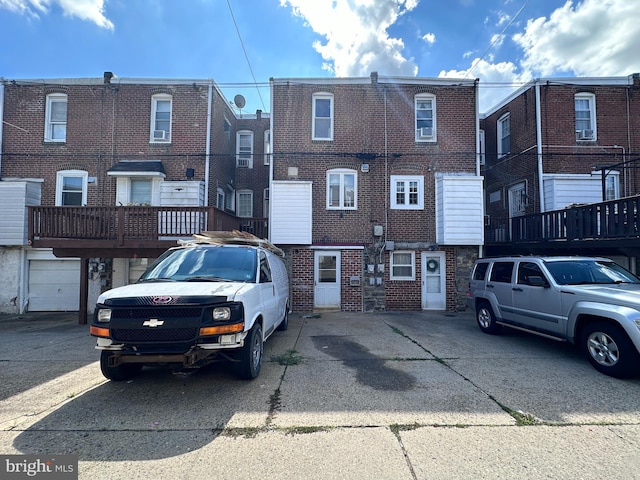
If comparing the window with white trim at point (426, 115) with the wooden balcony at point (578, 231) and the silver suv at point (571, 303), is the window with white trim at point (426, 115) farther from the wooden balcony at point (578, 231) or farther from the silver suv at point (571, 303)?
the silver suv at point (571, 303)

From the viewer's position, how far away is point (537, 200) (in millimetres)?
12320

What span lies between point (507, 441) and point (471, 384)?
147cm

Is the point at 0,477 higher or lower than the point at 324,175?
lower

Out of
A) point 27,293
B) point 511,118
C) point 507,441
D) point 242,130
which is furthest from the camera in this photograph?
point 242,130

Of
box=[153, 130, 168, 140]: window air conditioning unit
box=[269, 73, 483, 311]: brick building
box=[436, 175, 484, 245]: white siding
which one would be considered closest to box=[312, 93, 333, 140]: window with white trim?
box=[269, 73, 483, 311]: brick building

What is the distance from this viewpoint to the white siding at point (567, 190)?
38.7 feet

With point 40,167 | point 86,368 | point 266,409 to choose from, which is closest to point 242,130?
point 40,167

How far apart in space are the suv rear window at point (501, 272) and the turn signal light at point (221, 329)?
6.21 m

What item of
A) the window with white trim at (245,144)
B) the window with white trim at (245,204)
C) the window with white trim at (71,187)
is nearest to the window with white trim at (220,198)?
the window with white trim at (245,204)

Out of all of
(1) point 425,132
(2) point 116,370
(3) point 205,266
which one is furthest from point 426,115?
(2) point 116,370

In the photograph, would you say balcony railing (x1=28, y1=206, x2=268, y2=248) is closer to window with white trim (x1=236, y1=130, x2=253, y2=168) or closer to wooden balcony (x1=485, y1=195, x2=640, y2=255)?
window with white trim (x1=236, y1=130, x2=253, y2=168)

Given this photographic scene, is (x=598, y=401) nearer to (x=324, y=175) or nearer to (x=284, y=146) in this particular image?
(x=324, y=175)

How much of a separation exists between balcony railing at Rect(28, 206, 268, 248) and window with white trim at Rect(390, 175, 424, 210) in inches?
258

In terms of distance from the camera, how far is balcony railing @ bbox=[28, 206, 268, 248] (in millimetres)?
9430
